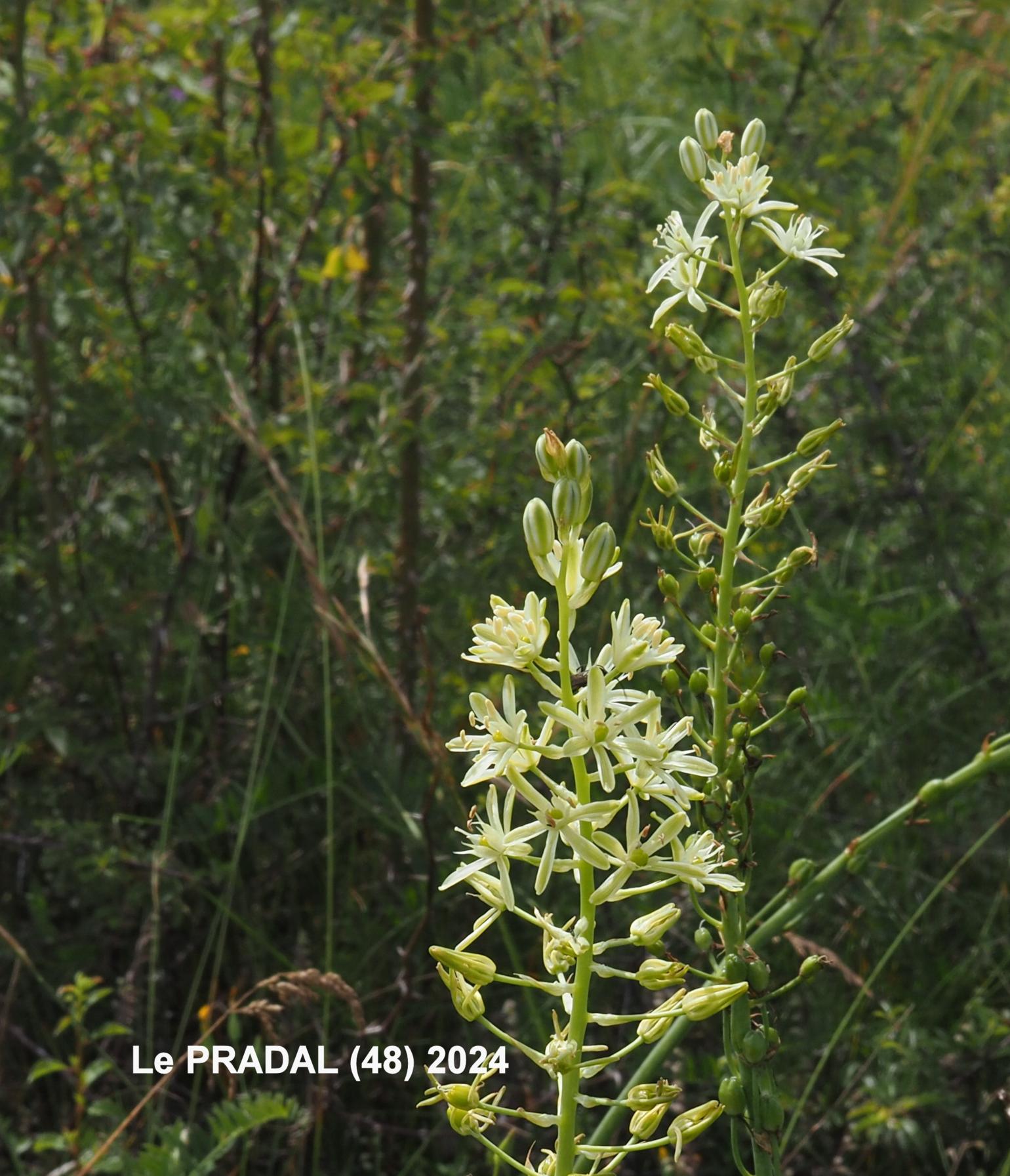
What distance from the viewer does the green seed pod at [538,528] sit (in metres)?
1.17

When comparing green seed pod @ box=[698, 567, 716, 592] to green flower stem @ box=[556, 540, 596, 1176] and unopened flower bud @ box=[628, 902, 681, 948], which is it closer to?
green flower stem @ box=[556, 540, 596, 1176]

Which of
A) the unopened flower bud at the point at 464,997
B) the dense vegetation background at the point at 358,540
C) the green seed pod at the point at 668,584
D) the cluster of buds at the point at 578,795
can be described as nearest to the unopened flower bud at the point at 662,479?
the green seed pod at the point at 668,584

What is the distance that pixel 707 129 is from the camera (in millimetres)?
Answer: 1522

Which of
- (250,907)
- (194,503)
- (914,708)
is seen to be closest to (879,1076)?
(914,708)

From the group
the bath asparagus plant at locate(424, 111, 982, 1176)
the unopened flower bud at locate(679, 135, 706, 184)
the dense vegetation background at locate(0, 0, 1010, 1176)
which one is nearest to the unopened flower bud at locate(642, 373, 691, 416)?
the bath asparagus plant at locate(424, 111, 982, 1176)

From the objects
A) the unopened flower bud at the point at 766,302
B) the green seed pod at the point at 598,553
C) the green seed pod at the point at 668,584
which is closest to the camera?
the green seed pod at the point at 598,553

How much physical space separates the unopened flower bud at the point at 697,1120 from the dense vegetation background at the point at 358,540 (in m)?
0.98

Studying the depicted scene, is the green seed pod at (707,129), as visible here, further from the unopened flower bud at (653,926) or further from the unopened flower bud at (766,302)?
the unopened flower bud at (653,926)

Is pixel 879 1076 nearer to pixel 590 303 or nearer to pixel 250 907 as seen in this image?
pixel 250 907

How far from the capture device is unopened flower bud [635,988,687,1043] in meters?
1.19

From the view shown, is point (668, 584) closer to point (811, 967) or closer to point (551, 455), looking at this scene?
point (551, 455)

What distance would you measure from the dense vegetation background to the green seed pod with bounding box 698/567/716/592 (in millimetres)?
867

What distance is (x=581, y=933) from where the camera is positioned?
47.2 inches

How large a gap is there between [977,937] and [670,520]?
1721 mm
